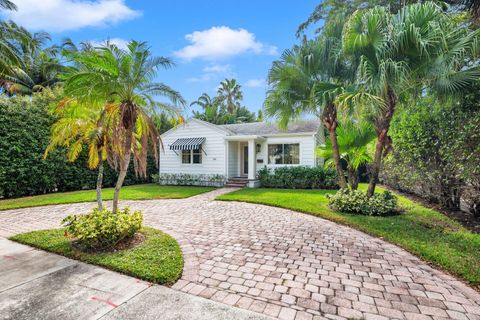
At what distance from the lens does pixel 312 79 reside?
8.13 m

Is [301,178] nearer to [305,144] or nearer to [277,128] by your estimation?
[305,144]

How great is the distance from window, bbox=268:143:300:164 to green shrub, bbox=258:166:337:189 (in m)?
0.85

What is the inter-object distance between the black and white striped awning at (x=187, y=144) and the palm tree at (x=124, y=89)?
10960 millimetres

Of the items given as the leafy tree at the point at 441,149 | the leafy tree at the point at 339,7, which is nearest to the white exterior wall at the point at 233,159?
the leafy tree at the point at 339,7

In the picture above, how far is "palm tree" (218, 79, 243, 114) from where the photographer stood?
39509 mm

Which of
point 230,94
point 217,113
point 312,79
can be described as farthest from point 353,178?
point 230,94

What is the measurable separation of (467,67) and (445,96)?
2.69ft

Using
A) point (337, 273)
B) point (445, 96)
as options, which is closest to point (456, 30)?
point (445, 96)

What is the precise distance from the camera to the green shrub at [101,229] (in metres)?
4.32

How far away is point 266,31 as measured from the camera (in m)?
11.8

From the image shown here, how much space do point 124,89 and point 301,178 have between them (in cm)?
1154

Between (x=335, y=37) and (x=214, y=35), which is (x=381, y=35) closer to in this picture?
(x=335, y=37)

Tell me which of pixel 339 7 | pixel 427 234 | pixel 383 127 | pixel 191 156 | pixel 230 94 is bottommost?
pixel 427 234

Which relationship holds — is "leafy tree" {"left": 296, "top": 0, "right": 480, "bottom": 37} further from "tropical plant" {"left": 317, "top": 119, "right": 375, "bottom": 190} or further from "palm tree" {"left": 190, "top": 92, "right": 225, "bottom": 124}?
"palm tree" {"left": 190, "top": 92, "right": 225, "bottom": 124}
